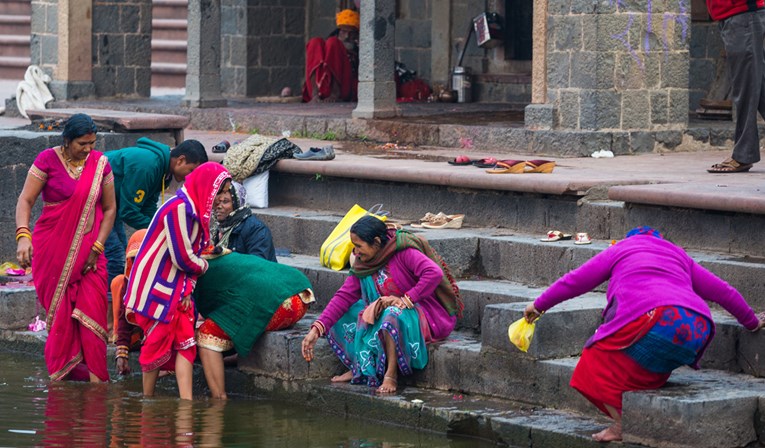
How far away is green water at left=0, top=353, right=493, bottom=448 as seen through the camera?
24.6 ft

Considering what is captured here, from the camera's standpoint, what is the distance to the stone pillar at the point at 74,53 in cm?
1695

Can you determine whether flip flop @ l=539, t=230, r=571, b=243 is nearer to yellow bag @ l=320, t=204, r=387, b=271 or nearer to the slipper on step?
yellow bag @ l=320, t=204, r=387, b=271

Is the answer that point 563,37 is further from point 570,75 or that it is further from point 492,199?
point 492,199

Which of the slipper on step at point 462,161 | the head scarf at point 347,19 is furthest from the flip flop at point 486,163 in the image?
the head scarf at point 347,19

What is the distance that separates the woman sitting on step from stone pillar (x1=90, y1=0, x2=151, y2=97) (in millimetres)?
11112

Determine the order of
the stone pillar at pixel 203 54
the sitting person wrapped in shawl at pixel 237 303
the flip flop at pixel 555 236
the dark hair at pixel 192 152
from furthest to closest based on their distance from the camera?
the stone pillar at pixel 203 54, the flip flop at pixel 555 236, the dark hair at pixel 192 152, the sitting person wrapped in shawl at pixel 237 303

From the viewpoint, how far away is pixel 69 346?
8.98 meters

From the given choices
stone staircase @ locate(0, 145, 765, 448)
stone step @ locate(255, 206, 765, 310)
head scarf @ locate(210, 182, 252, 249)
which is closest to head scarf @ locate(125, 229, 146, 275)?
head scarf @ locate(210, 182, 252, 249)

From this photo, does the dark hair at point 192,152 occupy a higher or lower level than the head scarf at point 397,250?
higher

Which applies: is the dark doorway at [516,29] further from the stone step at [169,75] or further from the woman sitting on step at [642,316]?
the woman sitting on step at [642,316]

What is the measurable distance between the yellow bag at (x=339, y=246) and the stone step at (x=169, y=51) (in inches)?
537

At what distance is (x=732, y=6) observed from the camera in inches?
398

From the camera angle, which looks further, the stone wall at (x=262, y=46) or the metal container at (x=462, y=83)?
the stone wall at (x=262, y=46)

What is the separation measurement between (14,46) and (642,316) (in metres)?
20.1
